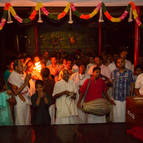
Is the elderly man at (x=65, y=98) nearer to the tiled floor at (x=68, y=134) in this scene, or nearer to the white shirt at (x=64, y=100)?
the white shirt at (x=64, y=100)

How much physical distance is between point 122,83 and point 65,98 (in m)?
1.27

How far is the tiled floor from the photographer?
2.13 metres

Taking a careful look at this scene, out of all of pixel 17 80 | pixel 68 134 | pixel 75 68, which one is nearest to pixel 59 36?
pixel 75 68

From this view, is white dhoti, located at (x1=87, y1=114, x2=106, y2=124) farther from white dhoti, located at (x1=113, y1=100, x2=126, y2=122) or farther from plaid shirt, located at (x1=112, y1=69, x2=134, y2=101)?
plaid shirt, located at (x1=112, y1=69, x2=134, y2=101)

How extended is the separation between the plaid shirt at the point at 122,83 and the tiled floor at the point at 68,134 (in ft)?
5.01

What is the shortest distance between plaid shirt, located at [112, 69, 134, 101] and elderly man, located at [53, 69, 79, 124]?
976mm

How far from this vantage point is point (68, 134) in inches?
89.0

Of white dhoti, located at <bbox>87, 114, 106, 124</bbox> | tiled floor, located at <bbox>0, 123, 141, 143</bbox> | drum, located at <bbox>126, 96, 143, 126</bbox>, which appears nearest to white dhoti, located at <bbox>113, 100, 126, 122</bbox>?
white dhoti, located at <bbox>87, 114, 106, 124</bbox>

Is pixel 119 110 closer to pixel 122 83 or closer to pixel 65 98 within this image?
pixel 122 83

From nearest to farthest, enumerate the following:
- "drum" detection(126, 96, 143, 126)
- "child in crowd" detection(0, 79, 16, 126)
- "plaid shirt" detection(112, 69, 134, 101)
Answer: "drum" detection(126, 96, 143, 126)
"child in crowd" detection(0, 79, 16, 126)
"plaid shirt" detection(112, 69, 134, 101)

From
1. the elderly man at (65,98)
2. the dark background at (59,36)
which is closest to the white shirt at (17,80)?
the elderly man at (65,98)

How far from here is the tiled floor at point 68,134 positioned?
6.98ft

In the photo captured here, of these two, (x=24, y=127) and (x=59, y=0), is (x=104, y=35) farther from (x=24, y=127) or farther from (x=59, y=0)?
(x=24, y=127)

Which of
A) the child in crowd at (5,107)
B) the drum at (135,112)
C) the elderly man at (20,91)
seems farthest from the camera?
the elderly man at (20,91)
